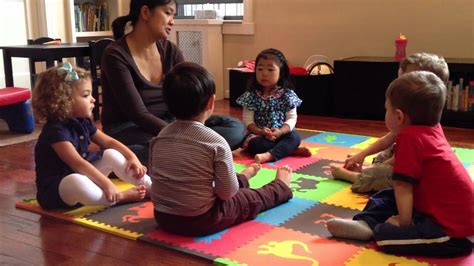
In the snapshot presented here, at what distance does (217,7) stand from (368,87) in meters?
1.88

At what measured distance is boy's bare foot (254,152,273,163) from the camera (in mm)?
2623

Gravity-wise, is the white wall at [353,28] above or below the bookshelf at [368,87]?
above

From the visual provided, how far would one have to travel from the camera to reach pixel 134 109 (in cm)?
242

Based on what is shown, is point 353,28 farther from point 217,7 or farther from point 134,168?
point 134,168

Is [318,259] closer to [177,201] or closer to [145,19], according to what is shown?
[177,201]

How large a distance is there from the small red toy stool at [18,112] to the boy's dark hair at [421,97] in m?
2.60

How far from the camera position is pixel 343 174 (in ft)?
7.54

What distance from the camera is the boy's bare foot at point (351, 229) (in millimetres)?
1667

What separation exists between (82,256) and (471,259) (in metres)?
1.15

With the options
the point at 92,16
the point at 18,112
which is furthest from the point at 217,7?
the point at 18,112

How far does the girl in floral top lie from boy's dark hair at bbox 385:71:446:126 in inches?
45.9

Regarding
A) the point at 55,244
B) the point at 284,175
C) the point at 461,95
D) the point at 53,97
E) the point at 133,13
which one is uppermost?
the point at 133,13

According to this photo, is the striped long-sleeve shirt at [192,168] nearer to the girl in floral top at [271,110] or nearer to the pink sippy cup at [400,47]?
the girl in floral top at [271,110]

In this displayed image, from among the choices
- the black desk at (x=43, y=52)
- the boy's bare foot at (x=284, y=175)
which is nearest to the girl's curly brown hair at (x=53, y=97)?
the boy's bare foot at (x=284, y=175)
